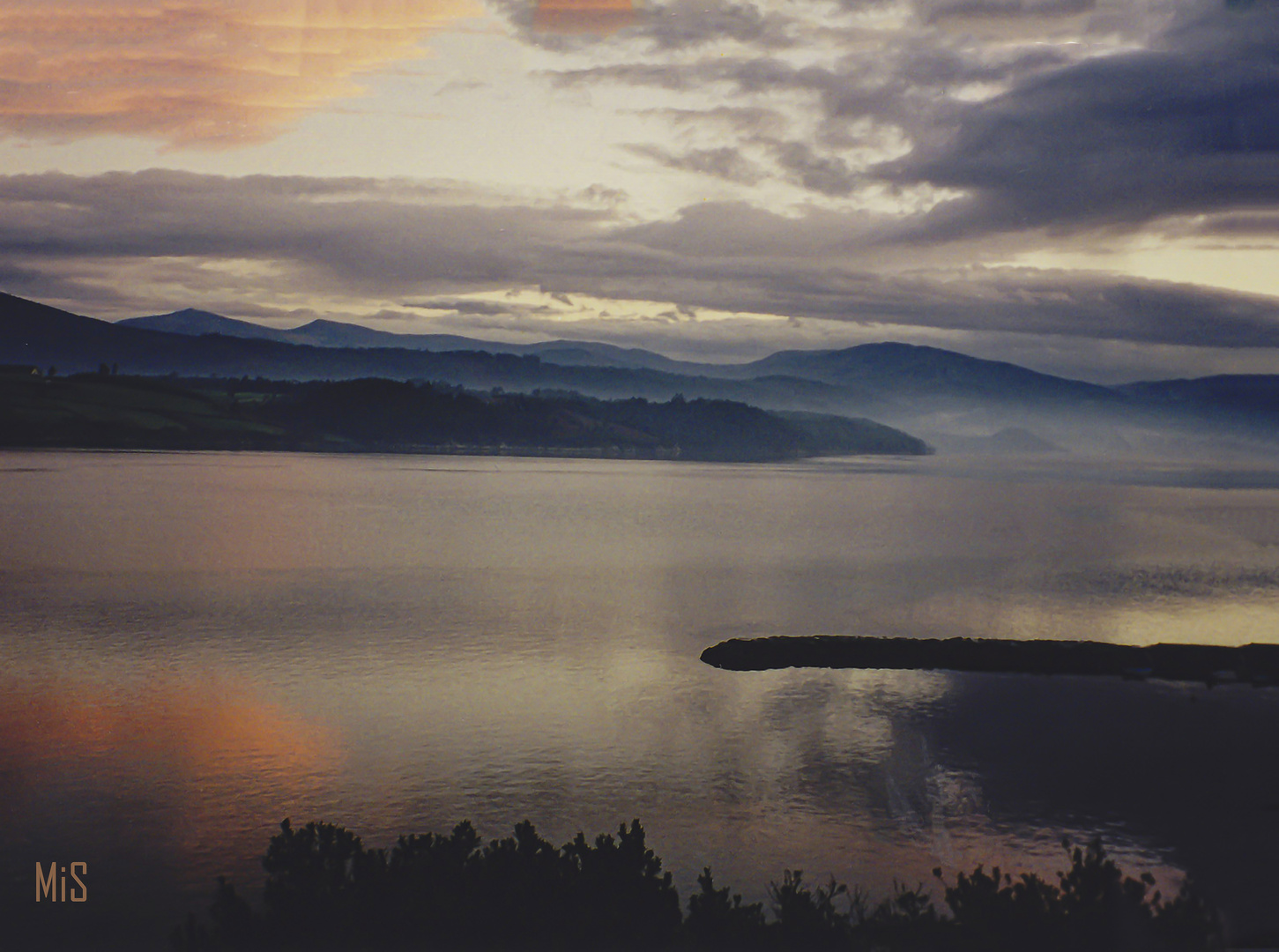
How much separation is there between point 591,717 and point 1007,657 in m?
15.9

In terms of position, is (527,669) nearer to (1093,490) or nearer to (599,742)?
(599,742)

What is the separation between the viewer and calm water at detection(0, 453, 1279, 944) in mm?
16000

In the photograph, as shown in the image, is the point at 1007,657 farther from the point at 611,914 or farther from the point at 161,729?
the point at 161,729

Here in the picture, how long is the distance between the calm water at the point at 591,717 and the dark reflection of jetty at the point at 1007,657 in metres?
1.34

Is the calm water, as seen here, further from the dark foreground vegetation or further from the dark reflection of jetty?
the dark foreground vegetation

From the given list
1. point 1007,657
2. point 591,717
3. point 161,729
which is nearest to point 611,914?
point 591,717

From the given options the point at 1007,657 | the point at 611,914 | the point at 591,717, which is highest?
the point at 611,914

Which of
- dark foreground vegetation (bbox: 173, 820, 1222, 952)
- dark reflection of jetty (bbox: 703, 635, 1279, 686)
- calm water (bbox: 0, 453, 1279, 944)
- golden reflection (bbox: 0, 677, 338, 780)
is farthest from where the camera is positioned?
dark reflection of jetty (bbox: 703, 635, 1279, 686)

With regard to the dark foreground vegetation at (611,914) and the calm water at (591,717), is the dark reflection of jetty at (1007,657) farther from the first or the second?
the dark foreground vegetation at (611,914)

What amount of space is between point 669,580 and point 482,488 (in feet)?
258

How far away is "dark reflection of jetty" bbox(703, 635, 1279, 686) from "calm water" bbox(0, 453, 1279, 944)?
134 cm

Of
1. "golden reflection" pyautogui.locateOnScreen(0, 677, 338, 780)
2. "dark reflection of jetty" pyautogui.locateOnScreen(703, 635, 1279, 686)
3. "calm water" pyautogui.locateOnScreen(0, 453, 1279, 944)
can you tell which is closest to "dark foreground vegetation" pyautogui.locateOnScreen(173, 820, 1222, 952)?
"calm water" pyautogui.locateOnScreen(0, 453, 1279, 944)

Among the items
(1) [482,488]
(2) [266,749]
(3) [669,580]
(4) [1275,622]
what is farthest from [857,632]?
(1) [482,488]

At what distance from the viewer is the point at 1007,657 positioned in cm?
3262
